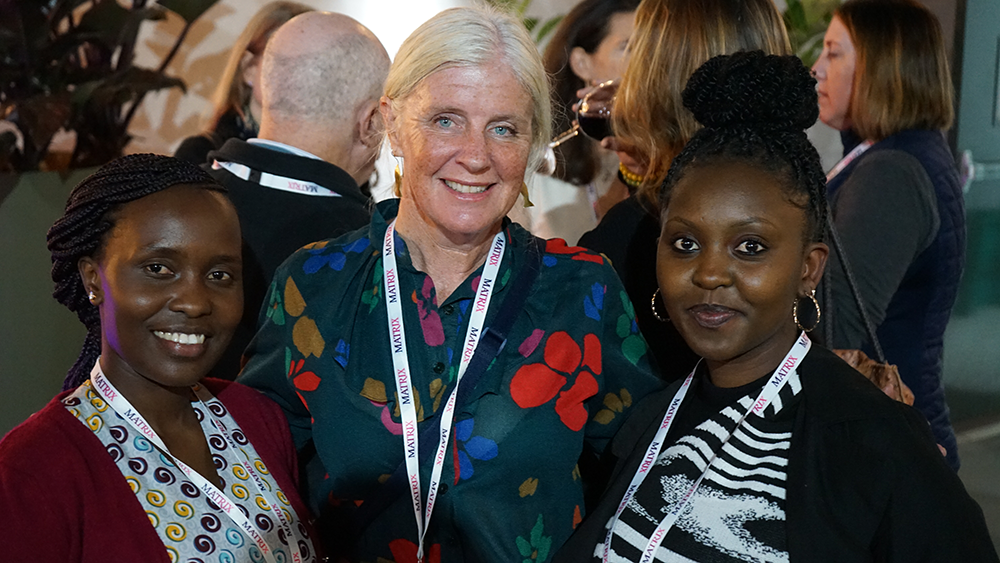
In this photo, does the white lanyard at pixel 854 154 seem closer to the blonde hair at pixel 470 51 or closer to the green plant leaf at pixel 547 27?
the blonde hair at pixel 470 51

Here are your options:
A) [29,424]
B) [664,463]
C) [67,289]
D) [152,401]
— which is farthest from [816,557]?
[67,289]

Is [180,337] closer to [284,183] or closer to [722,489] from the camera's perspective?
[722,489]

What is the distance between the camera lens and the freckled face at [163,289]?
160 centimetres

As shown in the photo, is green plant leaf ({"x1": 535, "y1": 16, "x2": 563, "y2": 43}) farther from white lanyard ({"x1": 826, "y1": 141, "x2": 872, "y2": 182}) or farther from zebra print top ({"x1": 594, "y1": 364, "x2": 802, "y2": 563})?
zebra print top ({"x1": 594, "y1": 364, "x2": 802, "y2": 563})

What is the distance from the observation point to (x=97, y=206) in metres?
1.63

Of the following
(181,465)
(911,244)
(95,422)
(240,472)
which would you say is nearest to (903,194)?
(911,244)

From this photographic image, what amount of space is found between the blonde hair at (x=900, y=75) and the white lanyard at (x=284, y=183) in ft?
5.59

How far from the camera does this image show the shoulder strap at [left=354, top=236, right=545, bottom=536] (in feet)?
6.03

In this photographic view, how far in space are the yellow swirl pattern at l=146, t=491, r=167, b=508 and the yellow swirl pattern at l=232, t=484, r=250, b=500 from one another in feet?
0.46

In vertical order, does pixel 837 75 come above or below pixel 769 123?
above

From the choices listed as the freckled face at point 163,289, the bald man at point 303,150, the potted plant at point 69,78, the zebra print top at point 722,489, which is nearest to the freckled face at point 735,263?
the zebra print top at point 722,489

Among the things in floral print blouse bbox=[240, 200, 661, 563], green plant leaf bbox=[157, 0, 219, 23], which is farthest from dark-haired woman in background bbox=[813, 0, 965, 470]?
green plant leaf bbox=[157, 0, 219, 23]

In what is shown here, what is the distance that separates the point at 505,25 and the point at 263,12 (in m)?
2.75

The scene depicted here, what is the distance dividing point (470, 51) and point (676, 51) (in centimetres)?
58
